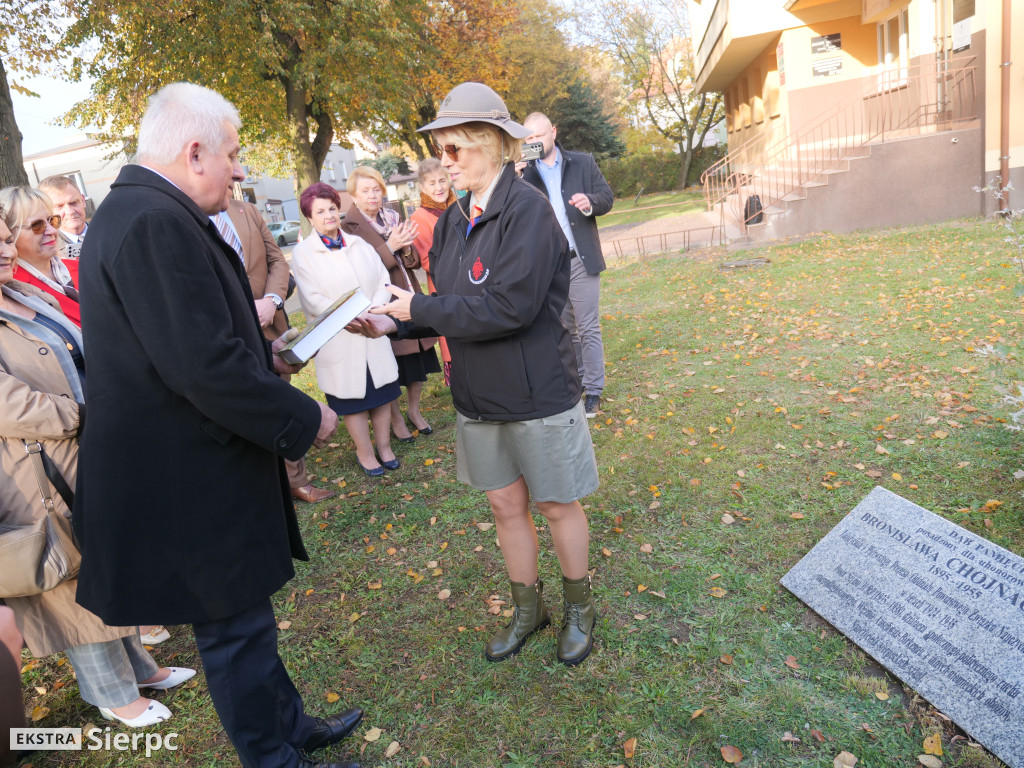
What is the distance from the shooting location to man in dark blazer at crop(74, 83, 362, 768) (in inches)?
74.5

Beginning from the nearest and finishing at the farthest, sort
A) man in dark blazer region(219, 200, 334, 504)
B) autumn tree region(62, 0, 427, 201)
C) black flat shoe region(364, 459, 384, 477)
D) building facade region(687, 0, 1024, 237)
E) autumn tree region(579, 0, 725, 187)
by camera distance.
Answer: man in dark blazer region(219, 200, 334, 504), black flat shoe region(364, 459, 384, 477), building facade region(687, 0, 1024, 237), autumn tree region(62, 0, 427, 201), autumn tree region(579, 0, 725, 187)

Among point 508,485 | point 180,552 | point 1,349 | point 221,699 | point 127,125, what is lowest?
point 221,699

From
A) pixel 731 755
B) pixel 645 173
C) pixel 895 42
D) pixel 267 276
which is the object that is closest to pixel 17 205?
pixel 267 276

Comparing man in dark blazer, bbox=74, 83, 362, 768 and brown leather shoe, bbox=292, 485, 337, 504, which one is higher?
man in dark blazer, bbox=74, 83, 362, 768

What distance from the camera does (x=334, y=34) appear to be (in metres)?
15.1

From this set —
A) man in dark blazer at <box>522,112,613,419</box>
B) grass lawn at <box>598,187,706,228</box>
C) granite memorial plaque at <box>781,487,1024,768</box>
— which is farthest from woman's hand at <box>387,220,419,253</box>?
grass lawn at <box>598,187,706,228</box>

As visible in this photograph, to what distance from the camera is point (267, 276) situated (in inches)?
188

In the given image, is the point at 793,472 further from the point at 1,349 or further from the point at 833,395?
the point at 1,349

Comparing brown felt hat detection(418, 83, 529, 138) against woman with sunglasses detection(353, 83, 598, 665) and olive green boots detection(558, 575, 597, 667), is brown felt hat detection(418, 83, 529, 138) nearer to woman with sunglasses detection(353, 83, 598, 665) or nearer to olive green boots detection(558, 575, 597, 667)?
woman with sunglasses detection(353, 83, 598, 665)

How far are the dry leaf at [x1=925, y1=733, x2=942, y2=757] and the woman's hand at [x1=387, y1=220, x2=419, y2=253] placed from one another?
418 cm

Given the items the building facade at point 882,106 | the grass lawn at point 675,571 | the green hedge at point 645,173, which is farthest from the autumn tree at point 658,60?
the grass lawn at point 675,571

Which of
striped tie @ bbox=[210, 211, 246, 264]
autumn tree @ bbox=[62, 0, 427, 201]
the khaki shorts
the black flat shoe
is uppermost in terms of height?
autumn tree @ bbox=[62, 0, 427, 201]

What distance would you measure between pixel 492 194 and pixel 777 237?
1309cm

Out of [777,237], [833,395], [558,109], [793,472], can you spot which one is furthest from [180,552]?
[558,109]
